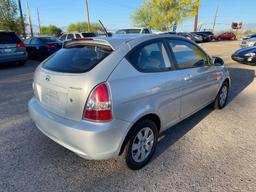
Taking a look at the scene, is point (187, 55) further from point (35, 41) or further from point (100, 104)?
point (35, 41)

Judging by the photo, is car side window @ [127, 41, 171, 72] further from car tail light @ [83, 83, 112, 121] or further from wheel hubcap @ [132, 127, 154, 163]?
wheel hubcap @ [132, 127, 154, 163]

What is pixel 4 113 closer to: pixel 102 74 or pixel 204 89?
pixel 102 74

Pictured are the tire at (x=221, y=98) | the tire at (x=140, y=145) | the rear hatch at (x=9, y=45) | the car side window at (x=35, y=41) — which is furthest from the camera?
the car side window at (x=35, y=41)

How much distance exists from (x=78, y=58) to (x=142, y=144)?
1296 mm

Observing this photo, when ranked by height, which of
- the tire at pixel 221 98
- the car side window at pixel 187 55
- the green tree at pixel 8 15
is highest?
the green tree at pixel 8 15

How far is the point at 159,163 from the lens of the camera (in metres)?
2.64

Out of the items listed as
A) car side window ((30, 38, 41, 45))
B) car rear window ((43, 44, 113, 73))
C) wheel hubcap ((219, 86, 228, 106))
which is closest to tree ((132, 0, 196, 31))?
car side window ((30, 38, 41, 45))

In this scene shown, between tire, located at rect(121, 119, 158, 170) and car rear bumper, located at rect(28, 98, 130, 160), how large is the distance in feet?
0.60

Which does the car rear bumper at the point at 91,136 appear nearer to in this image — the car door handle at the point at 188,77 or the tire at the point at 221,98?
the car door handle at the point at 188,77

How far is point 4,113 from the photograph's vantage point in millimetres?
4113

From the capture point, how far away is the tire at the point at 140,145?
234 centimetres

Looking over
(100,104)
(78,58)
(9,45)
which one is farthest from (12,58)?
(100,104)

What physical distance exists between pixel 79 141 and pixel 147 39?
1.48 meters

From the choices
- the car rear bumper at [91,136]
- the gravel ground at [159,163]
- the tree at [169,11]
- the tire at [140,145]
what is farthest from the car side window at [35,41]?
the tree at [169,11]
